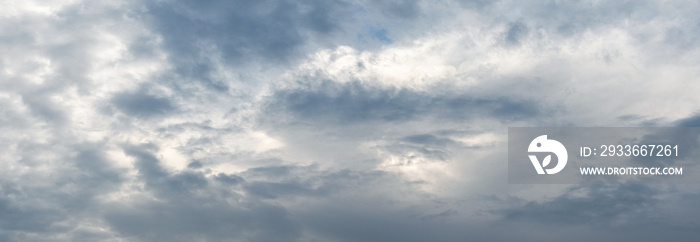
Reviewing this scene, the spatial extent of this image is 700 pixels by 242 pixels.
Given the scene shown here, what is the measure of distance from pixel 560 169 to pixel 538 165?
669cm

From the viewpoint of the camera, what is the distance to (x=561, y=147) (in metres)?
129

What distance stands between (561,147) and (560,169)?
22.8ft

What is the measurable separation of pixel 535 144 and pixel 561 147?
8.42 meters

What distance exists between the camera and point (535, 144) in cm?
12900

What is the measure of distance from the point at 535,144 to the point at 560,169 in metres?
11.3

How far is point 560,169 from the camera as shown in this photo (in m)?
129

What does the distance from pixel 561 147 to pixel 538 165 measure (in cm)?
899

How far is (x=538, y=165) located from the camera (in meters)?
130
